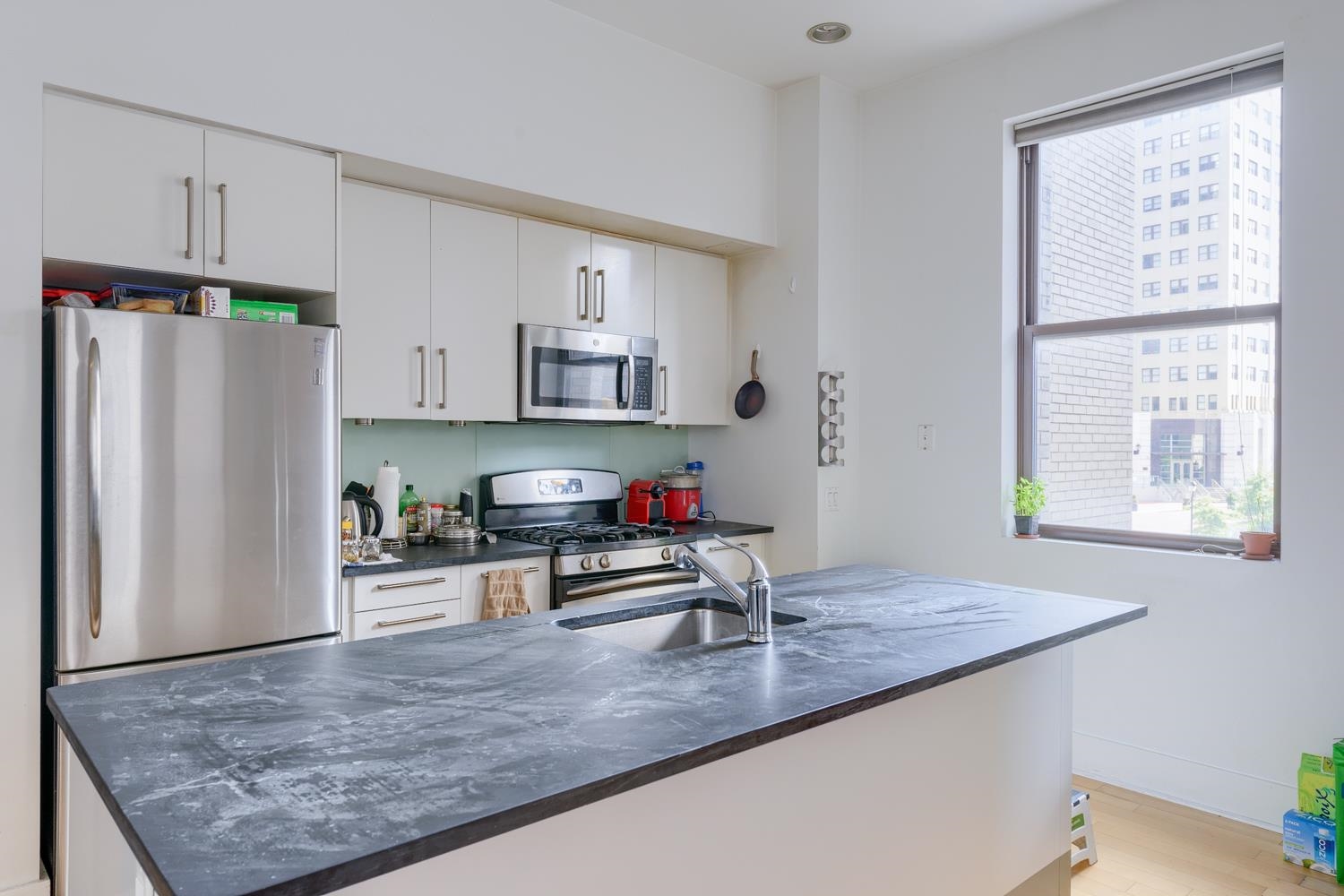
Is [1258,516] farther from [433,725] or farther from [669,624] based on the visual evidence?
[433,725]

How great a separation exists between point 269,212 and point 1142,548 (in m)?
3.32

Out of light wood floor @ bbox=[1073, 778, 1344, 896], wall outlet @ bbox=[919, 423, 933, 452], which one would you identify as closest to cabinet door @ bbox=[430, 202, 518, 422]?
wall outlet @ bbox=[919, 423, 933, 452]

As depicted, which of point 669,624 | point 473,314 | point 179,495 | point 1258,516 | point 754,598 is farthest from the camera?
point 473,314

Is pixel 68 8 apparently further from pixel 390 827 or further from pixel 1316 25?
pixel 1316 25

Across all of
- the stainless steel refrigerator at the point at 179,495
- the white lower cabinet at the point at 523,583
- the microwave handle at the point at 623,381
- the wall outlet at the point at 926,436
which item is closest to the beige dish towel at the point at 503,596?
the white lower cabinet at the point at 523,583

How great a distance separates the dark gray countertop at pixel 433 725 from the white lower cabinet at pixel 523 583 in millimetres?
1150

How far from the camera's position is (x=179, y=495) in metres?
2.27

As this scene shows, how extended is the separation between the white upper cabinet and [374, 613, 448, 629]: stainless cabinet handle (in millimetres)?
1120

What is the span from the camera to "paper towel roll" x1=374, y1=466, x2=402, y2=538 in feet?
10.3

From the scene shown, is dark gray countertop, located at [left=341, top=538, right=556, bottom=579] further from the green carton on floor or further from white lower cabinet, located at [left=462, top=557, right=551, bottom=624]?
the green carton on floor

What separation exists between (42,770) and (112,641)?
1.42 feet

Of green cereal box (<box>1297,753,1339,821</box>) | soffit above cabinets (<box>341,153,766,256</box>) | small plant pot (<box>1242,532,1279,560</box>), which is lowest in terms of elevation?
green cereal box (<box>1297,753,1339,821</box>)

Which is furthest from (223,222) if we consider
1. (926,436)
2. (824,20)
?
(926,436)

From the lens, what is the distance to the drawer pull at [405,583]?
9.13ft
